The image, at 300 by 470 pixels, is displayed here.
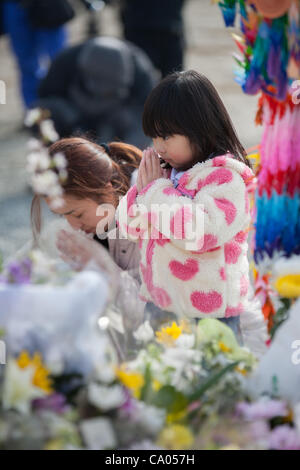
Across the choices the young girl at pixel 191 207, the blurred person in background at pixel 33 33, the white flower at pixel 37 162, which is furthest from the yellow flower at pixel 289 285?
the blurred person in background at pixel 33 33

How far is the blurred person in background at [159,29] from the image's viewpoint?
13.0ft

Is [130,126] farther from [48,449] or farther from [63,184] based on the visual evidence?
[48,449]

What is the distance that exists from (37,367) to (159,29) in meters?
3.40

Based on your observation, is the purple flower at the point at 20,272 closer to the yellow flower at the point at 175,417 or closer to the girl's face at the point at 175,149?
the yellow flower at the point at 175,417

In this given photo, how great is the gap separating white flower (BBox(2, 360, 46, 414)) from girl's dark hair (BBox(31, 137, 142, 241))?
680 mm

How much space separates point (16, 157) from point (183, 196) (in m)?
2.88

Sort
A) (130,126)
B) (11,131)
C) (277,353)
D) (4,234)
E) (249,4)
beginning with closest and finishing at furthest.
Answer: (277,353), (249,4), (4,234), (130,126), (11,131)

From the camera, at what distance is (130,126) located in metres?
3.66

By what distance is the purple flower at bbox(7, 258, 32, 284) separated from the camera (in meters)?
0.98

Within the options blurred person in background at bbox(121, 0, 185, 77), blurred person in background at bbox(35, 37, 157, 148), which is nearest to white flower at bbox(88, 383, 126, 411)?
blurred person in background at bbox(35, 37, 157, 148)

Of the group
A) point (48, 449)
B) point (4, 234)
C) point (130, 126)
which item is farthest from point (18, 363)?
point (130, 126)

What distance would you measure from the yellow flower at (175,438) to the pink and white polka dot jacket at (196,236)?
0.49 metres

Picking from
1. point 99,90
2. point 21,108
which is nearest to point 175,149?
→ point 99,90

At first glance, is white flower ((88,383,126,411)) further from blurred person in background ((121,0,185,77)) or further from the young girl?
blurred person in background ((121,0,185,77))
